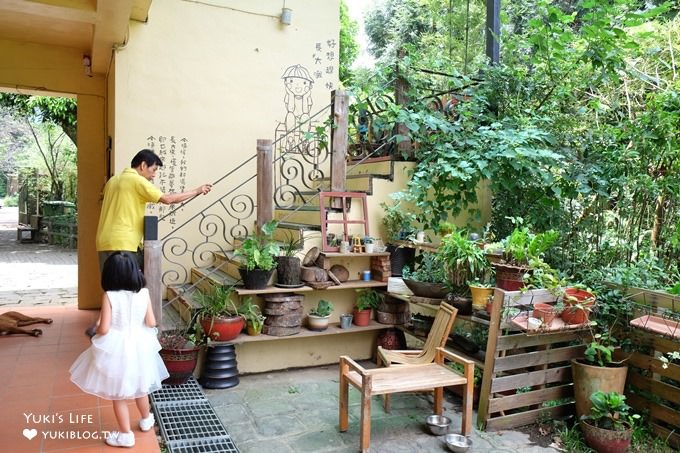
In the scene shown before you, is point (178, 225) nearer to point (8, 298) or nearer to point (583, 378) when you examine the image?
point (8, 298)

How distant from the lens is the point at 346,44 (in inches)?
448

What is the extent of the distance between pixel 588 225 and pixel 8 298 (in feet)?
23.5

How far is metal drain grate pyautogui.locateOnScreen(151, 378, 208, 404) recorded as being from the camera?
3612mm

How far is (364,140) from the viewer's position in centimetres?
589

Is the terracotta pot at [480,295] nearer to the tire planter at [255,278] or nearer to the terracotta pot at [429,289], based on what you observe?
the terracotta pot at [429,289]

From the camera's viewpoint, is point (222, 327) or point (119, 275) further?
point (222, 327)

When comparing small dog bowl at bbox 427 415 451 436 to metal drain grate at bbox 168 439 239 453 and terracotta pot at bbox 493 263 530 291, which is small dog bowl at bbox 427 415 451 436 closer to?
terracotta pot at bbox 493 263 530 291

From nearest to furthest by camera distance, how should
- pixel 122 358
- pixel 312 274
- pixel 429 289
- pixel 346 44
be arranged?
pixel 122 358 → pixel 429 289 → pixel 312 274 → pixel 346 44

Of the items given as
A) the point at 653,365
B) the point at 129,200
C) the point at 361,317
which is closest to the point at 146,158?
the point at 129,200

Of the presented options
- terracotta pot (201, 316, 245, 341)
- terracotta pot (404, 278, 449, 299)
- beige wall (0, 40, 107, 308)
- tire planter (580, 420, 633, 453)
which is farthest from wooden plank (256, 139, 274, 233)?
tire planter (580, 420, 633, 453)

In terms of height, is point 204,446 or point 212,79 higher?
point 212,79

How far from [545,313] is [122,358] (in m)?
2.69

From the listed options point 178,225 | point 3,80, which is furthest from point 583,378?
point 3,80

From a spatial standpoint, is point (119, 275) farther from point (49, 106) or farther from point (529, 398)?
point (49, 106)
